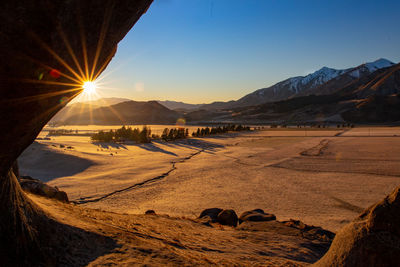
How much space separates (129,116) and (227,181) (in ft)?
296

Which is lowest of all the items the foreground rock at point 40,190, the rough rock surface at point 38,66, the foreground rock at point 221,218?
the foreground rock at point 221,218

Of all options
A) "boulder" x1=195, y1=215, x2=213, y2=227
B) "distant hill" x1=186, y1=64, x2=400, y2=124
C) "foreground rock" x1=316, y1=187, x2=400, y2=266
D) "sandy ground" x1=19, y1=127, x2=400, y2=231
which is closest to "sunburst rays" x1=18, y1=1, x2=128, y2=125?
"foreground rock" x1=316, y1=187, x2=400, y2=266

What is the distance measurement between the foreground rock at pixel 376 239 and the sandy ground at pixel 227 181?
3574 millimetres

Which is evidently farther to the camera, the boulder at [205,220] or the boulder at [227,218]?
the boulder at [227,218]

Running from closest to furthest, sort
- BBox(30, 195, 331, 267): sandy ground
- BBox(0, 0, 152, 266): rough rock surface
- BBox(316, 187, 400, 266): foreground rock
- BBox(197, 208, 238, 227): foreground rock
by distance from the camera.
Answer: BBox(0, 0, 152, 266): rough rock surface → BBox(316, 187, 400, 266): foreground rock → BBox(30, 195, 331, 267): sandy ground → BBox(197, 208, 238, 227): foreground rock

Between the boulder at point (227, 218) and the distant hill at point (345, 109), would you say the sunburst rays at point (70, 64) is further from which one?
the distant hill at point (345, 109)

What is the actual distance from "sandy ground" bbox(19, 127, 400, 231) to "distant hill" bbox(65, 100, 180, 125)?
235ft

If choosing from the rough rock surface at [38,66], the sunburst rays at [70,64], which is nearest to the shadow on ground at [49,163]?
the rough rock surface at [38,66]

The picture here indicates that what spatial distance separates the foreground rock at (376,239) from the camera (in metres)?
2.66

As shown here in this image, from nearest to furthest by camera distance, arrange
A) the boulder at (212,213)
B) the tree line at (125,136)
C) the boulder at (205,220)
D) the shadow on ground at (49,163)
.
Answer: the boulder at (205,220), the boulder at (212,213), the shadow on ground at (49,163), the tree line at (125,136)

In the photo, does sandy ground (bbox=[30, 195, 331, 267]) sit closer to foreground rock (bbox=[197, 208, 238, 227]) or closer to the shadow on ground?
foreground rock (bbox=[197, 208, 238, 227])

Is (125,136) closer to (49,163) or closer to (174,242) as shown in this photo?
(49,163)

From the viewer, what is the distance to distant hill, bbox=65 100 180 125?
87494 millimetres

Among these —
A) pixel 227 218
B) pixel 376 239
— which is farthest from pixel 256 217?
pixel 376 239
